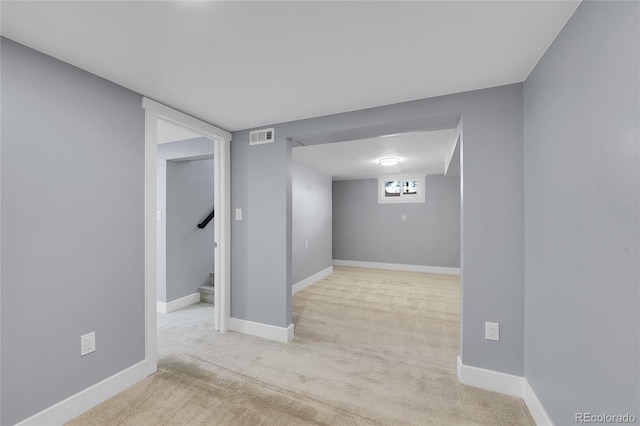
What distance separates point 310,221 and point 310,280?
1201mm

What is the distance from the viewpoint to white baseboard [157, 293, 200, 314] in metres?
3.67

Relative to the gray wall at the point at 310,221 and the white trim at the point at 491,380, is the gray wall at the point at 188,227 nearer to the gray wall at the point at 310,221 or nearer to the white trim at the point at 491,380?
the gray wall at the point at 310,221

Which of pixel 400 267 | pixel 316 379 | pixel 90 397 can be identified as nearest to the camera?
pixel 90 397

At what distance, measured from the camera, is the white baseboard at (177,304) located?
12.0 ft

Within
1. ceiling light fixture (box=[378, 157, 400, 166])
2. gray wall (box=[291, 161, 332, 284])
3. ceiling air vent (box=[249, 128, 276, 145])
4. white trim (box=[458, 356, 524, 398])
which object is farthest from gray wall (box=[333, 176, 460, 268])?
ceiling air vent (box=[249, 128, 276, 145])

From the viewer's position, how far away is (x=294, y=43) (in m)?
1.52

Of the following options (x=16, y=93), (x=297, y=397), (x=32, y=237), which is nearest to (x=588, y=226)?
(x=297, y=397)

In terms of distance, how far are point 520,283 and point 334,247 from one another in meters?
5.61

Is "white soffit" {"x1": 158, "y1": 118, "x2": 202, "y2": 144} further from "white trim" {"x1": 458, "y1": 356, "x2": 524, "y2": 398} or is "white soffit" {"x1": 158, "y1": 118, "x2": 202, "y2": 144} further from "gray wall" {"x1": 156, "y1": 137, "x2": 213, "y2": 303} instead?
"white trim" {"x1": 458, "y1": 356, "x2": 524, "y2": 398}

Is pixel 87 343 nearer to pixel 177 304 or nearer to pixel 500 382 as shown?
pixel 177 304

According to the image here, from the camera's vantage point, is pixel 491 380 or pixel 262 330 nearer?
pixel 491 380

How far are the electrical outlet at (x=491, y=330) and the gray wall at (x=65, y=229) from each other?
2761mm

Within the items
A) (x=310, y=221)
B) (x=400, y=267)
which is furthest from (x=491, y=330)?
(x=400, y=267)

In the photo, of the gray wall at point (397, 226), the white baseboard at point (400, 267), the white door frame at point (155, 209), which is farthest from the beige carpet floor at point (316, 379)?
the gray wall at point (397, 226)
